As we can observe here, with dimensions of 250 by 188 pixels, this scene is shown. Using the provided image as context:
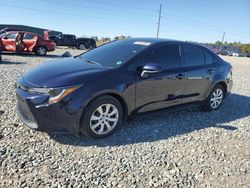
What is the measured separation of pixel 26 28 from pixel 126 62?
43234 millimetres

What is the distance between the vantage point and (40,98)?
3422 mm

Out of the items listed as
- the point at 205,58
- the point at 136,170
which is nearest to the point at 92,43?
the point at 205,58

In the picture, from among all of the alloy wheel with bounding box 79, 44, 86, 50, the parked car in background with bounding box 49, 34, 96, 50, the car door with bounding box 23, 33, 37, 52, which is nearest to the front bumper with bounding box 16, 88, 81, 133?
the car door with bounding box 23, 33, 37, 52

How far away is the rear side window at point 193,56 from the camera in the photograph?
507 cm

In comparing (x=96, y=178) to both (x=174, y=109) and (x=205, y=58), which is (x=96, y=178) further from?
(x=205, y=58)

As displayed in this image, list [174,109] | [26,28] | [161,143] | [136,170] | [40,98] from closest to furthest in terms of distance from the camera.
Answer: [136,170] → [40,98] → [161,143] → [174,109] → [26,28]

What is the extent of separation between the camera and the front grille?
3.51 meters

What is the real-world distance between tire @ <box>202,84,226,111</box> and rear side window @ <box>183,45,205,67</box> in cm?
81

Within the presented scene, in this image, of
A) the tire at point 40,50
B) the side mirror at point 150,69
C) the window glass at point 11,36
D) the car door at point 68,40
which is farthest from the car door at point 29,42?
the car door at point 68,40

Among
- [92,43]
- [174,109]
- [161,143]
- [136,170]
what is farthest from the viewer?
[92,43]

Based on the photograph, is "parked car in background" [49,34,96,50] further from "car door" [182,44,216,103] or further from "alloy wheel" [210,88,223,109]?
"car door" [182,44,216,103]

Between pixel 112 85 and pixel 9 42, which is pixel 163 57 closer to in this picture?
pixel 112 85

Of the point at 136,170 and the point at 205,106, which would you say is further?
the point at 205,106

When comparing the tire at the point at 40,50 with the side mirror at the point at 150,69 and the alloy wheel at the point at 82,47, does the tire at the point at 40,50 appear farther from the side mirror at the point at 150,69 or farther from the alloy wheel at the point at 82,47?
the alloy wheel at the point at 82,47
